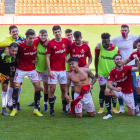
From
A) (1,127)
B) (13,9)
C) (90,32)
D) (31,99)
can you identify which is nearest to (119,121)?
(1,127)

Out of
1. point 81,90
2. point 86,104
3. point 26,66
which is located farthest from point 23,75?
point 86,104

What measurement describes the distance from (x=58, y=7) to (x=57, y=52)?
78.1 ft

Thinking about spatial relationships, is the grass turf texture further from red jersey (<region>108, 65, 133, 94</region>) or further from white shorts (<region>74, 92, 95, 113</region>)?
red jersey (<region>108, 65, 133, 94</region>)

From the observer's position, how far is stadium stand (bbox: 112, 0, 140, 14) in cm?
2950

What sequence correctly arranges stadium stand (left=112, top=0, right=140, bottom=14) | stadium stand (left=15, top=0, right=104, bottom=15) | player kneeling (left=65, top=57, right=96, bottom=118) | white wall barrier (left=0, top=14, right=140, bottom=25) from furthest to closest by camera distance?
1. stadium stand (left=112, top=0, right=140, bottom=14)
2. stadium stand (left=15, top=0, right=104, bottom=15)
3. white wall barrier (left=0, top=14, right=140, bottom=25)
4. player kneeling (left=65, top=57, right=96, bottom=118)

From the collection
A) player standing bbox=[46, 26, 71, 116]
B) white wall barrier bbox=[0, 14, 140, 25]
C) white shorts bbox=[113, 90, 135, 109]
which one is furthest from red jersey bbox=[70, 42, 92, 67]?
white wall barrier bbox=[0, 14, 140, 25]

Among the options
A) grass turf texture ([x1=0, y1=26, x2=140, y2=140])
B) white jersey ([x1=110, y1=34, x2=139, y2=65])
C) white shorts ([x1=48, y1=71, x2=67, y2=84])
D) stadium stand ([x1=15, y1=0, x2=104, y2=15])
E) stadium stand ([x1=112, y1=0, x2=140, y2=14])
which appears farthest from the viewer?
stadium stand ([x1=112, y1=0, x2=140, y2=14])

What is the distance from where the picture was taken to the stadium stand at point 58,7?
28406 mm

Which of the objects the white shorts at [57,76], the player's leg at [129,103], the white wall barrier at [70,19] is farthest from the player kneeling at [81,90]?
the white wall barrier at [70,19]

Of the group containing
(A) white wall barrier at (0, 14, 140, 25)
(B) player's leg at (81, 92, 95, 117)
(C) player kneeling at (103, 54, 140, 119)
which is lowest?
(B) player's leg at (81, 92, 95, 117)

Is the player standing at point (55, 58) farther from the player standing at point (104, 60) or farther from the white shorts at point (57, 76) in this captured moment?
the player standing at point (104, 60)

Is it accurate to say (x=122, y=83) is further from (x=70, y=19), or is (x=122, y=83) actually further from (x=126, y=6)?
(x=126, y=6)

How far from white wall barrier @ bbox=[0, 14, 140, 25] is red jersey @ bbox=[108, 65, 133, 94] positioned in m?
20.3

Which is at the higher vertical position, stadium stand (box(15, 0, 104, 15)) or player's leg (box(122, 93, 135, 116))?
stadium stand (box(15, 0, 104, 15))
